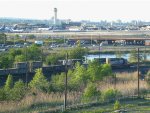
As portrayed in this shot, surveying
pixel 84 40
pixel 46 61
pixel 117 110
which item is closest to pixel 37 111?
pixel 117 110

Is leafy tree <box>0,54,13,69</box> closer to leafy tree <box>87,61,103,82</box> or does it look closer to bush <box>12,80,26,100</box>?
leafy tree <box>87,61,103,82</box>

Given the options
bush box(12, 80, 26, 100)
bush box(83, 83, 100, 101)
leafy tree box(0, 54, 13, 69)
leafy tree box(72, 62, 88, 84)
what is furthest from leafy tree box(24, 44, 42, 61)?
bush box(12, 80, 26, 100)

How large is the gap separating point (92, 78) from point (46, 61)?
906cm

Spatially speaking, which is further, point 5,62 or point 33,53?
point 33,53

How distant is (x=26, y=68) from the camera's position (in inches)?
886

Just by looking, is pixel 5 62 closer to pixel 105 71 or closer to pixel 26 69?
pixel 26 69

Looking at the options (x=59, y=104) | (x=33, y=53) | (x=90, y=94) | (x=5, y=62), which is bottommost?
(x=59, y=104)

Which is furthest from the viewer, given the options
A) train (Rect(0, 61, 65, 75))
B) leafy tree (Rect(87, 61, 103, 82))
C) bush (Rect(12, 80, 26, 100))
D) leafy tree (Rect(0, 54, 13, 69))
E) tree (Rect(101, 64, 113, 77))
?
leafy tree (Rect(0, 54, 13, 69))

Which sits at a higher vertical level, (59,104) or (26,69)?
(26,69)

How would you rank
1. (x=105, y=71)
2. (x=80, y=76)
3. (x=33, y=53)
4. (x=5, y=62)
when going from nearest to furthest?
(x=80, y=76) < (x=105, y=71) < (x=5, y=62) < (x=33, y=53)

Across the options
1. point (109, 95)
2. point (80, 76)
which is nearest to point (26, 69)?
point (80, 76)

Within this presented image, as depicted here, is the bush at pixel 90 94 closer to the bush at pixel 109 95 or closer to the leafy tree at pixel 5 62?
the bush at pixel 109 95

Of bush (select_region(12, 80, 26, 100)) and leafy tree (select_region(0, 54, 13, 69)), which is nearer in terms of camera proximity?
bush (select_region(12, 80, 26, 100))

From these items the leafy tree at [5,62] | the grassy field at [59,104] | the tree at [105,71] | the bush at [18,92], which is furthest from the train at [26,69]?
the bush at [18,92]
